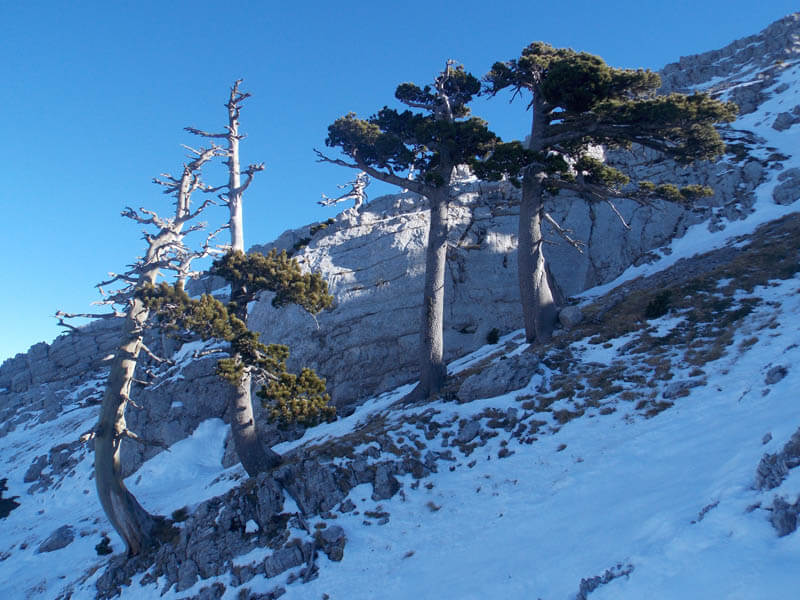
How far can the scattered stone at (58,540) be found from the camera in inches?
733

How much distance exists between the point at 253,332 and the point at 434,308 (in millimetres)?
6708

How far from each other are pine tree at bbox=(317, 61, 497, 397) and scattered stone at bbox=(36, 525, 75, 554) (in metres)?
14.0

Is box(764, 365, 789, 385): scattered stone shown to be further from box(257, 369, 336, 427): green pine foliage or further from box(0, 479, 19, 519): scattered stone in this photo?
box(0, 479, 19, 519): scattered stone

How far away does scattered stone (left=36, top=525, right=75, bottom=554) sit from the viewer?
1862 centimetres

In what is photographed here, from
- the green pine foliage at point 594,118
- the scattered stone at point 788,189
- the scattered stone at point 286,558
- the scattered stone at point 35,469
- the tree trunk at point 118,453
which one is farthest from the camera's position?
the scattered stone at point 35,469

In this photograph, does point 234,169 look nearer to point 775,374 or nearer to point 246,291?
point 246,291

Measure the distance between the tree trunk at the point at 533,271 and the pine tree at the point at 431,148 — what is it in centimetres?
277

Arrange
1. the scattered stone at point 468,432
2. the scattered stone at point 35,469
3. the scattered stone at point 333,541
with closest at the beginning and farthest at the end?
1. the scattered stone at point 333,541
2. the scattered stone at point 468,432
3. the scattered stone at point 35,469

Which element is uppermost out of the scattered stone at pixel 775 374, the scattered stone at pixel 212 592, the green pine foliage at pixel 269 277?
the green pine foliage at pixel 269 277

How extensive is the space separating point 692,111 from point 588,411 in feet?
36.1

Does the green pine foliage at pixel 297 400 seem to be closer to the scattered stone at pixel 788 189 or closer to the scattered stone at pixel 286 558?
the scattered stone at pixel 286 558

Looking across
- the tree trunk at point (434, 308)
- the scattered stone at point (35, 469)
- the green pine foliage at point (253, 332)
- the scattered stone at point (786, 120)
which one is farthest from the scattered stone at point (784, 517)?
the scattered stone at point (786, 120)

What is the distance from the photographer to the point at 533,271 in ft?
66.6

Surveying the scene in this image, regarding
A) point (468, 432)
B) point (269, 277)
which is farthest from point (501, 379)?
point (269, 277)
